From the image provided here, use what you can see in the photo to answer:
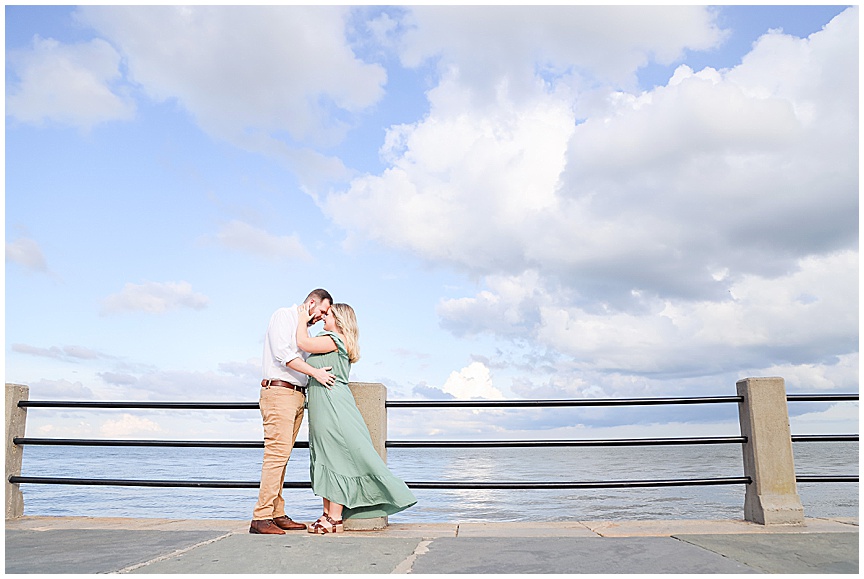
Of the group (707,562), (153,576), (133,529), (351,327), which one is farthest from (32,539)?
(707,562)

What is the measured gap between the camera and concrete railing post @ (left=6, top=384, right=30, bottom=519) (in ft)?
18.0

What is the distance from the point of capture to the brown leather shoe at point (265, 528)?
15.0 feet

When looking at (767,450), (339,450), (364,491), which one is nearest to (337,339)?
(339,450)

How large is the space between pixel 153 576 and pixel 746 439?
4.36 meters

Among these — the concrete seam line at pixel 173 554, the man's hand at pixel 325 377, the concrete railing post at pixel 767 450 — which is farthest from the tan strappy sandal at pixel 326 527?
the concrete railing post at pixel 767 450

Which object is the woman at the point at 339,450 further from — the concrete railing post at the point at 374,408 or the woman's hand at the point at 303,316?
the concrete railing post at the point at 374,408

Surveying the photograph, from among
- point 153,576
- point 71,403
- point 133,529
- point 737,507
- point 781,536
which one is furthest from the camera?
point 737,507

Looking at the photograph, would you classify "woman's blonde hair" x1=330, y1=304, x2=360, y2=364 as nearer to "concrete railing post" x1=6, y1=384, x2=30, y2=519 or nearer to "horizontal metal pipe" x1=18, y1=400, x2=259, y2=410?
"horizontal metal pipe" x1=18, y1=400, x2=259, y2=410

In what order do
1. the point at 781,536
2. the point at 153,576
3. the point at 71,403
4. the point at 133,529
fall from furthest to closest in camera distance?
the point at 71,403, the point at 133,529, the point at 781,536, the point at 153,576

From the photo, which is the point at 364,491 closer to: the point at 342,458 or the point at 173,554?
the point at 342,458

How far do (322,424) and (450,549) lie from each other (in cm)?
140

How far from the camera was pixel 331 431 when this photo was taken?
15.8 ft

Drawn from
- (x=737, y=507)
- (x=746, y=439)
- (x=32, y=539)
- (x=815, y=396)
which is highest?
(x=815, y=396)

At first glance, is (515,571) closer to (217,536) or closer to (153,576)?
(153,576)
